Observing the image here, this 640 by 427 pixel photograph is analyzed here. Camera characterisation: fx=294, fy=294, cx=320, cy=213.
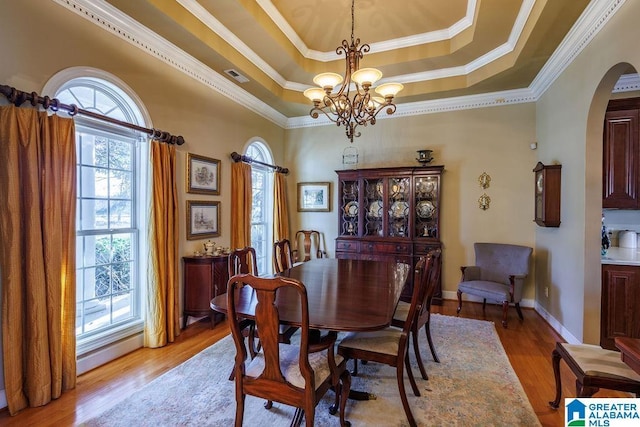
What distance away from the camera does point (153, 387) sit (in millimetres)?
2270

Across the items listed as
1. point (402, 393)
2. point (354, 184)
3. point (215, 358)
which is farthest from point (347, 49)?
point (215, 358)

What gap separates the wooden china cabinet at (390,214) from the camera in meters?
4.57

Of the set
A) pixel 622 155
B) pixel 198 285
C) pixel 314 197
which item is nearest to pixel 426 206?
pixel 314 197

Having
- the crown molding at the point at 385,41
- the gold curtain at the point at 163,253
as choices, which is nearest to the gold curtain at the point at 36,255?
the gold curtain at the point at 163,253

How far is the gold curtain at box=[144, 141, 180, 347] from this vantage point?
2.97 metres

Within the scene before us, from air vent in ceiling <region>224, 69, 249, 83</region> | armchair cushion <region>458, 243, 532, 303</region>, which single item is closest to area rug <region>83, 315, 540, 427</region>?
armchair cushion <region>458, 243, 532, 303</region>

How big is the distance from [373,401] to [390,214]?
3124 millimetres

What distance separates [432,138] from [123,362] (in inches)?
194

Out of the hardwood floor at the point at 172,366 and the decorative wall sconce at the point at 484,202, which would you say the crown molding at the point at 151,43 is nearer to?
the hardwood floor at the point at 172,366

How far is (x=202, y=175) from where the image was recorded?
3664 millimetres

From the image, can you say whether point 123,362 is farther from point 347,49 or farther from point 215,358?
point 347,49

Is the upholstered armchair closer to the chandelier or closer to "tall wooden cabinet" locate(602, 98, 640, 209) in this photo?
"tall wooden cabinet" locate(602, 98, 640, 209)

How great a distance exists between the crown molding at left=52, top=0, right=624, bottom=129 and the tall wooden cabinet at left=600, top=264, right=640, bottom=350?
2.18 m

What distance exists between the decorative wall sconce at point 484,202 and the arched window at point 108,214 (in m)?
4.52
